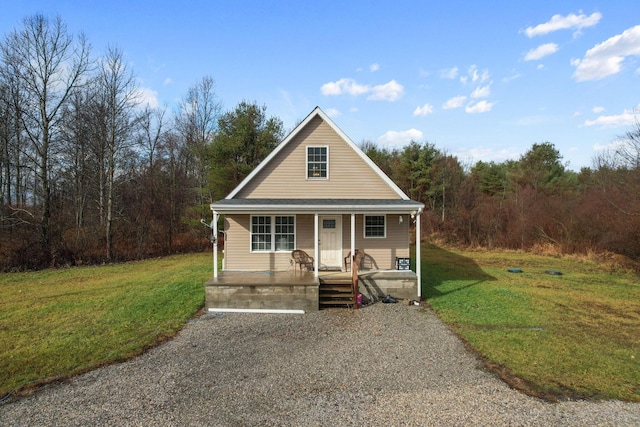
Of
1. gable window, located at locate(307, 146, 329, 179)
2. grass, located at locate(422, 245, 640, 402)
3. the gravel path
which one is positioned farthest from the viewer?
gable window, located at locate(307, 146, 329, 179)

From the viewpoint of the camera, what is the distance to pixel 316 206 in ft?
33.9

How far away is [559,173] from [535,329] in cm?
3029

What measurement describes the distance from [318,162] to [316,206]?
2.58m

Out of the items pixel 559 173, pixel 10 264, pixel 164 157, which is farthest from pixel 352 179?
pixel 559 173

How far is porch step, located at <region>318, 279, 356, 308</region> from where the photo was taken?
32.0 feet

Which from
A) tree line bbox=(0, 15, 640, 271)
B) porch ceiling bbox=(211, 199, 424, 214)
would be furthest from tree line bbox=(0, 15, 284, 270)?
porch ceiling bbox=(211, 199, 424, 214)

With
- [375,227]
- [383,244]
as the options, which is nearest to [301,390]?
[383,244]

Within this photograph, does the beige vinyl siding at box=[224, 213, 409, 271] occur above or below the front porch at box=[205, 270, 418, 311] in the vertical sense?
above

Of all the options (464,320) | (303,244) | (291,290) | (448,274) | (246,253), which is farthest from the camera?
(448,274)

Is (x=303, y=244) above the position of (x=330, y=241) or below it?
below

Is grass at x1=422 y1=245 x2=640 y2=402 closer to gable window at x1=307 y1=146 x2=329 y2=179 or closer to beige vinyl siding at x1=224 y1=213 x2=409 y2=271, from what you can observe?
beige vinyl siding at x1=224 y1=213 x2=409 y2=271

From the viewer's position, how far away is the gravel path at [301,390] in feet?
14.0

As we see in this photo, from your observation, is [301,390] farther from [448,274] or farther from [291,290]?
[448,274]

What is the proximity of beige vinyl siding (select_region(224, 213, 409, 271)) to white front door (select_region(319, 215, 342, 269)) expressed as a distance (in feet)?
0.59
